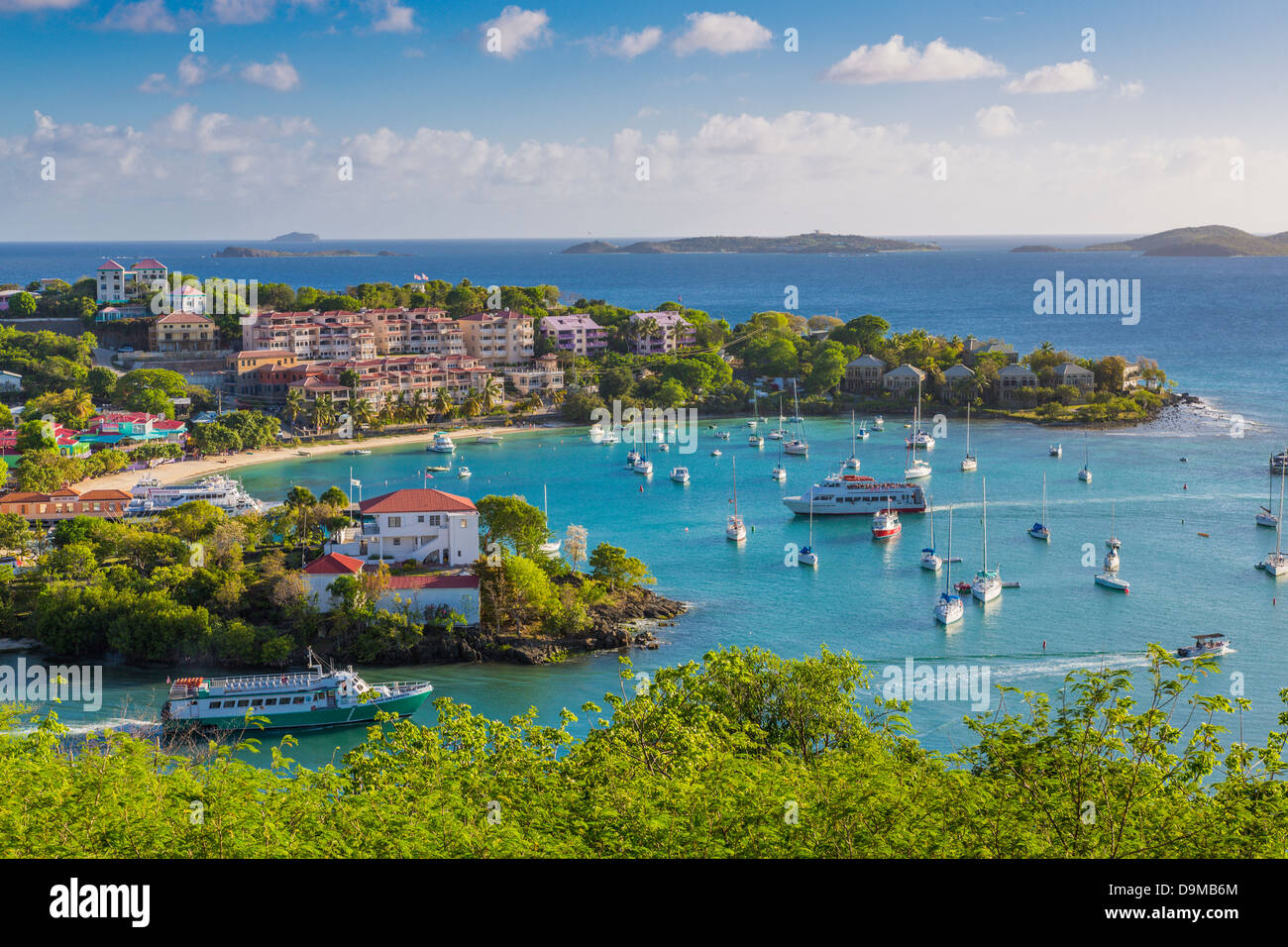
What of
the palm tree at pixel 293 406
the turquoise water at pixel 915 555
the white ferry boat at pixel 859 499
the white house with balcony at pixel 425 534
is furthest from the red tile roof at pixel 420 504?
the palm tree at pixel 293 406

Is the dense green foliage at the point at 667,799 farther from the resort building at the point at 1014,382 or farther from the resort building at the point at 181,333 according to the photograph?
the resort building at the point at 181,333

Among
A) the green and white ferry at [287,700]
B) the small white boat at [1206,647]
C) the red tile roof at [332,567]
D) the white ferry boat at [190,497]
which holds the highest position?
the white ferry boat at [190,497]

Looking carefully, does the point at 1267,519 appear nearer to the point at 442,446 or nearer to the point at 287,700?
the point at 287,700

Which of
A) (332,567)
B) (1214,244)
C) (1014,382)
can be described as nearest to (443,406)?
(1014,382)

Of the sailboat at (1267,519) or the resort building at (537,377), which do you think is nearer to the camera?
the sailboat at (1267,519)

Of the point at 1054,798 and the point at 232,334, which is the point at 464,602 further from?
the point at 232,334
